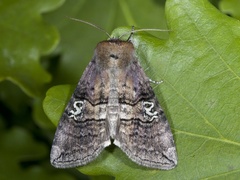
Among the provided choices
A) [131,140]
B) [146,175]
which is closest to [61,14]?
[131,140]

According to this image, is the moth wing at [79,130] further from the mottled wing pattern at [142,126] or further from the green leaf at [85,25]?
the green leaf at [85,25]

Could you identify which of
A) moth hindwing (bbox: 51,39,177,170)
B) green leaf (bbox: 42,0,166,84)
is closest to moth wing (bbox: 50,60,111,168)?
moth hindwing (bbox: 51,39,177,170)

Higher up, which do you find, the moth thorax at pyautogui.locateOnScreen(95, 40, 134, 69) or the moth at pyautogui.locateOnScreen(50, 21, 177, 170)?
the moth thorax at pyautogui.locateOnScreen(95, 40, 134, 69)

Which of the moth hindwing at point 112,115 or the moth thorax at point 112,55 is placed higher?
the moth thorax at point 112,55

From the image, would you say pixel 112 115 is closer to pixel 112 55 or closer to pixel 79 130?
pixel 79 130

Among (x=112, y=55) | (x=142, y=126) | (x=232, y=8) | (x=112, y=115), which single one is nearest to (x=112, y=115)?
(x=112, y=115)

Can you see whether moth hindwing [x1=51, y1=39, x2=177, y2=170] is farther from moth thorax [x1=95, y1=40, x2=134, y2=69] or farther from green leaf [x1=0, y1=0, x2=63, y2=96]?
green leaf [x1=0, y1=0, x2=63, y2=96]

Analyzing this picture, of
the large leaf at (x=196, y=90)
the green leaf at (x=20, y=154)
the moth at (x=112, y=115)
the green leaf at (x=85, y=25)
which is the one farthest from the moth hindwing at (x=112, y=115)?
the green leaf at (x=20, y=154)
